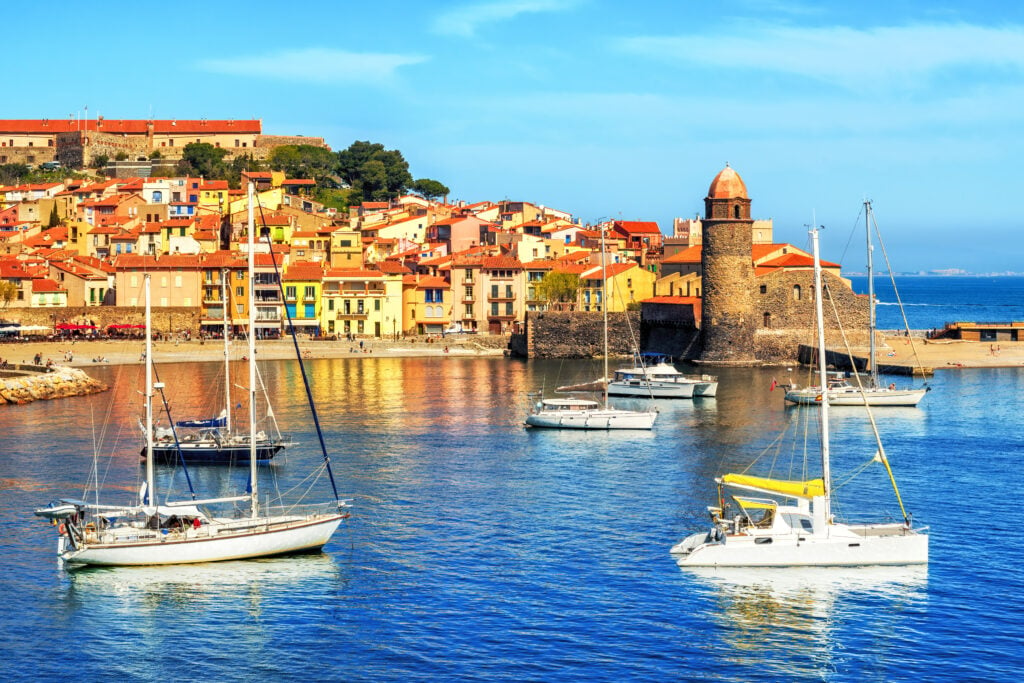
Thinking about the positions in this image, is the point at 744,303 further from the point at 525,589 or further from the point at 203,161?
the point at 203,161

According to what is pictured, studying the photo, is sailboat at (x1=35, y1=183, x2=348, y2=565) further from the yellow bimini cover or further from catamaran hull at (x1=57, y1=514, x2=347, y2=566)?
the yellow bimini cover

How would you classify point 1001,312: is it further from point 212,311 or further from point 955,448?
point 955,448

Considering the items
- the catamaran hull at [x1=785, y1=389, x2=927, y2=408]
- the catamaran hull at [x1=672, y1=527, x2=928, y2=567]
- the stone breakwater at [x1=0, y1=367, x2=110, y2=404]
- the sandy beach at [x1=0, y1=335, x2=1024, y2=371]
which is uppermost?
the sandy beach at [x1=0, y1=335, x2=1024, y2=371]

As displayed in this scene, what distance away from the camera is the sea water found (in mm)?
23562

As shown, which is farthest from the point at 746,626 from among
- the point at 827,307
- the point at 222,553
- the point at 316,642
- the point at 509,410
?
the point at 827,307

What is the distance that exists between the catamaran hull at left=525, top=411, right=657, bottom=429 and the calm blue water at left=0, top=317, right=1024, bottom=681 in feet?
16.5

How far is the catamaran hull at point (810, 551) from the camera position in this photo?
93.6 ft

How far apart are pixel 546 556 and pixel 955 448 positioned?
20.8 meters

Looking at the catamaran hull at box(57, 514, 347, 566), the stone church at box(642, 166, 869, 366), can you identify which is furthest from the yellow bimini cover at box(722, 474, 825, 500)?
the stone church at box(642, 166, 869, 366)

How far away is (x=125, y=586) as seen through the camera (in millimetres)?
27953

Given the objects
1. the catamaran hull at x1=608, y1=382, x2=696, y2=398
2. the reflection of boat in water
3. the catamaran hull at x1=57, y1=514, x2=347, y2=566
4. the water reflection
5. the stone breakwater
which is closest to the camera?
the water reflection

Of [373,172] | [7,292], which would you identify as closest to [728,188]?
[7,292]

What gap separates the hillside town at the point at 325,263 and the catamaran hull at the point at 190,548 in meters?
46.6

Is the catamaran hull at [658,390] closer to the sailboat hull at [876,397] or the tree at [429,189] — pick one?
the sailboat hull at [876,397]
